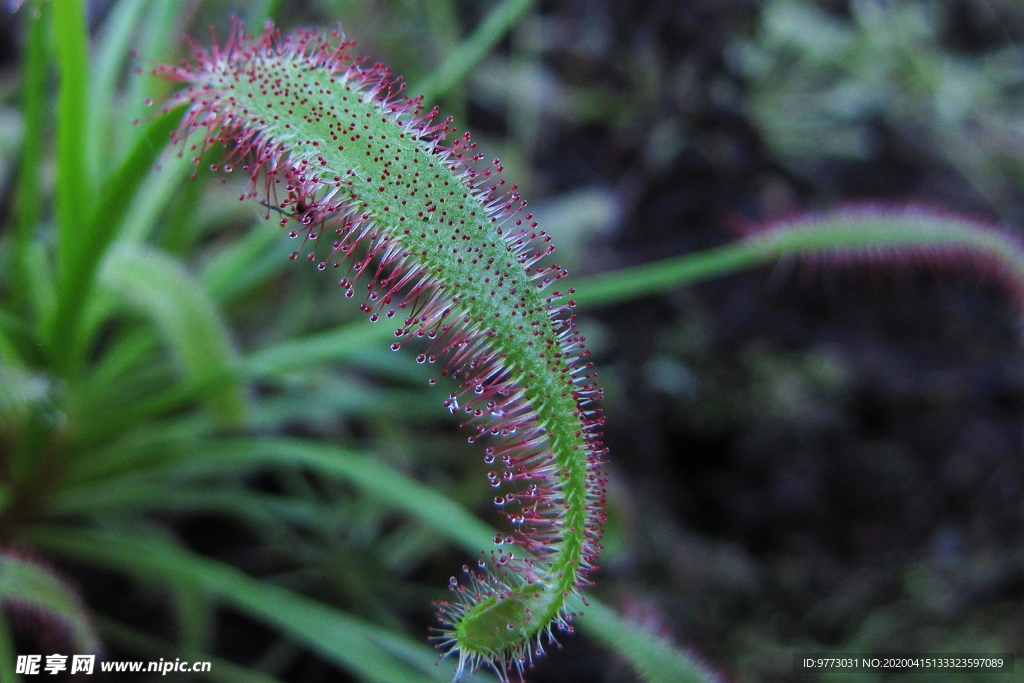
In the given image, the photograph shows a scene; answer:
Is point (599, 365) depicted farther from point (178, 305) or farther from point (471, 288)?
point (471, 288)

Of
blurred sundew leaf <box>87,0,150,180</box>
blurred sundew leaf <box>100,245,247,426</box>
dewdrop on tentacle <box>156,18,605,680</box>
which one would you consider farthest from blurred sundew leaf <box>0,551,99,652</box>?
blurred sundew leaf <box>87,0,150,180</box>

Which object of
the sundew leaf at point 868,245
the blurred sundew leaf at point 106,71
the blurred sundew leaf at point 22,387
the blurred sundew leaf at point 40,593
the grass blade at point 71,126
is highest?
the sundew leaf at point 868,245

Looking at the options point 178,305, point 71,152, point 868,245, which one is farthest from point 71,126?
point 868,245

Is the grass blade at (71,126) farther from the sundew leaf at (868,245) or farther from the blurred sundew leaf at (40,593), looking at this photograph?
the sundew leaf at (868,245)

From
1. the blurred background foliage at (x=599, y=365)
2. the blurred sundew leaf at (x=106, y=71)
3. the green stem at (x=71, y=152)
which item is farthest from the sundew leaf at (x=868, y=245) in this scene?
the blurred sundew leaf at (x=106, y=71)

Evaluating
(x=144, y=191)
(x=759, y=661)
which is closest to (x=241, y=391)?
(x=144, y=191)

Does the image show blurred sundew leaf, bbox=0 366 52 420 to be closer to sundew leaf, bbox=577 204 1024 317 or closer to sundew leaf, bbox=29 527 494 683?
sundew leaf, bbox=29 527 494 683

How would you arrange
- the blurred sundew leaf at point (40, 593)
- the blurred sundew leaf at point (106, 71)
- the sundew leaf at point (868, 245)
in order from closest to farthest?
the blurred sundew leaf at point (40, 593), the sundew leaf at point (868, 245), the blurred sundew leaf at point (106, 71)
